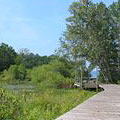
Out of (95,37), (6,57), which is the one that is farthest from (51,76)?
(6,57)

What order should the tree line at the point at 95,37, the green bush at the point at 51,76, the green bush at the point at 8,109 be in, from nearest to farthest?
the green bush at the point at 8,109
the tree line at the point at 95,37
the green bush at the point at 51,76

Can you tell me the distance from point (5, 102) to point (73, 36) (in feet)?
58.6

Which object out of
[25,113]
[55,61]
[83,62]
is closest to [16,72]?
[55,61]

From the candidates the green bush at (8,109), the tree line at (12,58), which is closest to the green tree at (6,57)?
the tree line at (12,58)

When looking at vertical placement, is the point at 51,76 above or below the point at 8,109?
above

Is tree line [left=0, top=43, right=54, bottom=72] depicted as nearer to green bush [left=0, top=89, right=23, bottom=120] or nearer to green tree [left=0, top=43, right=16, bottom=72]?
green tree [left=0, top=43, right=16, bottom=72]

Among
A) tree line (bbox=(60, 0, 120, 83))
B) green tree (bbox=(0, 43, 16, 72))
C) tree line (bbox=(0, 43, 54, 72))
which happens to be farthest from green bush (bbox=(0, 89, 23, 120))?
green tree (bbox=(0, 43, 16, 72))

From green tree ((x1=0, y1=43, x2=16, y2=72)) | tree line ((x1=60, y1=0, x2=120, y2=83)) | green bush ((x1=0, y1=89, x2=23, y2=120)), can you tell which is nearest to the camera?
green bush ((x1=0, y1=89, x2=23, y2=120))

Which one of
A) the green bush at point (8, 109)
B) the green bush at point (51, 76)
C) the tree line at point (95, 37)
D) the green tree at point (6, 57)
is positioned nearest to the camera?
the green bush at point (8, 109)

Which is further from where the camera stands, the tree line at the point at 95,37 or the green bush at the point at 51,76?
the green bush at the point at 51,76

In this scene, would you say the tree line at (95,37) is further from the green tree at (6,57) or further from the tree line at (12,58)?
the green tree at (6,57)

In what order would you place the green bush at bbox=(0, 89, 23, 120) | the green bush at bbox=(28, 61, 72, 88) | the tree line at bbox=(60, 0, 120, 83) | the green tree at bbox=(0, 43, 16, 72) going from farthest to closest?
the green tree at bbox=(0, 43, 16, 72)
the green bush at bbox=(28, 61, 72, 88)
the tree line at bbox=(60, 0, 120, 83)
the green bush at bbox=(0, 89, 23, 120)

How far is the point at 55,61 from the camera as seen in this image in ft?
95.6

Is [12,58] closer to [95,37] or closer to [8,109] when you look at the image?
[95,37]
